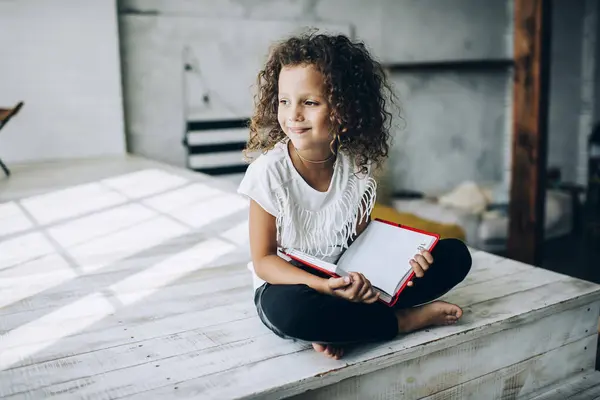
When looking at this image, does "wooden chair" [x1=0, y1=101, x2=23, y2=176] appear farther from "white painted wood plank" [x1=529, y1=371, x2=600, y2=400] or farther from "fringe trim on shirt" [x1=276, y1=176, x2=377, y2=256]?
"white painted wood plank" [x1=529, y1=371, x2=600, y2=400]

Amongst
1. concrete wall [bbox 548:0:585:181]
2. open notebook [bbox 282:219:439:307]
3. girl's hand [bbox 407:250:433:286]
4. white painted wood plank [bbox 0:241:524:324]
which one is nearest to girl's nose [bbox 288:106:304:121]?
open notebook [bbox 282:219:439:307]

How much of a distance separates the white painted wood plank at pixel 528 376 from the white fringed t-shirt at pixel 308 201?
18.0 inches

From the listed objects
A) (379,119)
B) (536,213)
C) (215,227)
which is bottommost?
(536,213)

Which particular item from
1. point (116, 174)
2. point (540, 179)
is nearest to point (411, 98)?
point (540, 179)

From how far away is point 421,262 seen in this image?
4.63ft

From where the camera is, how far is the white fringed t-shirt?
145cm

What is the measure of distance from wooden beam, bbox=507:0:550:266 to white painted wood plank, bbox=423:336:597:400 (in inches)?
70.8

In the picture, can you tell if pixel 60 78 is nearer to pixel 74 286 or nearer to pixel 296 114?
pixel 74 286

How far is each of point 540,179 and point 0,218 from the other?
2831 millimetres

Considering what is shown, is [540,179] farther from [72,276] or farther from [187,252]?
[72,276]

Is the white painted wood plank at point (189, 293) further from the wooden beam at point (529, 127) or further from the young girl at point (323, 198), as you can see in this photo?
the wooden beam at point (529, 127)

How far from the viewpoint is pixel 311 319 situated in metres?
1.32

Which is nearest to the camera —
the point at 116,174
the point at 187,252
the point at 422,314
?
the point at 422,314

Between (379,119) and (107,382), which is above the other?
(379,119)
